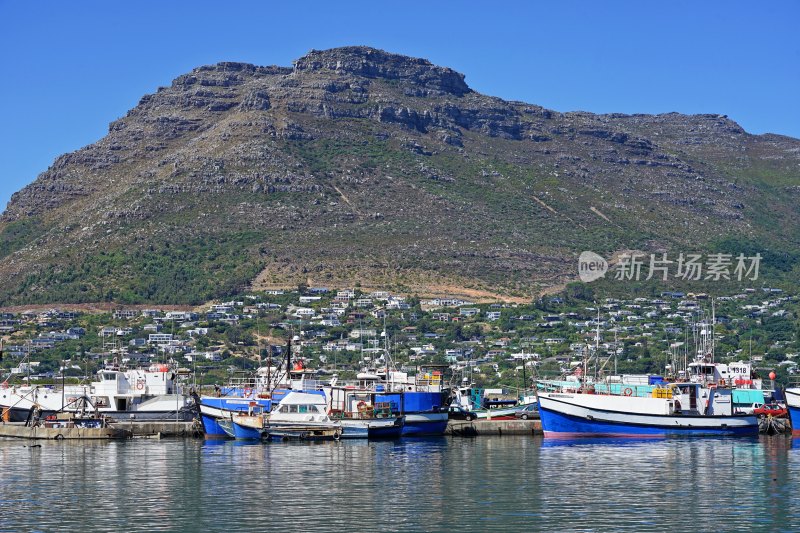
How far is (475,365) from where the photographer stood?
17450cm

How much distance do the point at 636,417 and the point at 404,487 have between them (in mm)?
36136

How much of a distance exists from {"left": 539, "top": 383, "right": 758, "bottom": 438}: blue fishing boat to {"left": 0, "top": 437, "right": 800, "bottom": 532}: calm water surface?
548cm

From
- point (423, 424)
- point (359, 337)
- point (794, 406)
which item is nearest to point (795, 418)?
point (794, 406)

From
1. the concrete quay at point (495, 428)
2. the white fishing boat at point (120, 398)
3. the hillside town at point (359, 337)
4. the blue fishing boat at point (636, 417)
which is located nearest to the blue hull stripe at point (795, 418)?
the blue fishing boat at point (636, 417)

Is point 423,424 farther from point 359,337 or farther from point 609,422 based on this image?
point 359,337

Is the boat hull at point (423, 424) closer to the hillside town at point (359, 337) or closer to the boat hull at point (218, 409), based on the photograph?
the boat hull at point (218, 409)

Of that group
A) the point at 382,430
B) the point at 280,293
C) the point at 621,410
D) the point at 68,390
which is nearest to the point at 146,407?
the point at 68,390

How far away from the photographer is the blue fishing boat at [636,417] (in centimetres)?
9556

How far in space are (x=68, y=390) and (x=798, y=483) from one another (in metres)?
72.8

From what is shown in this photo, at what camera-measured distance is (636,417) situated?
9588 centimetres

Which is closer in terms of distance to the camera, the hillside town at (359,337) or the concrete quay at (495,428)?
the concrete quay at (495,428)

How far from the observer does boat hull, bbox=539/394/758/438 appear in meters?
95.5

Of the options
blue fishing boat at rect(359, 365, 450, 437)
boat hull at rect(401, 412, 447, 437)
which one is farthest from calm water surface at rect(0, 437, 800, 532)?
blue fishing boat at rect(359, 365, 450, 437)

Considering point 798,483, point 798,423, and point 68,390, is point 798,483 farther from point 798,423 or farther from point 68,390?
point 68,390
